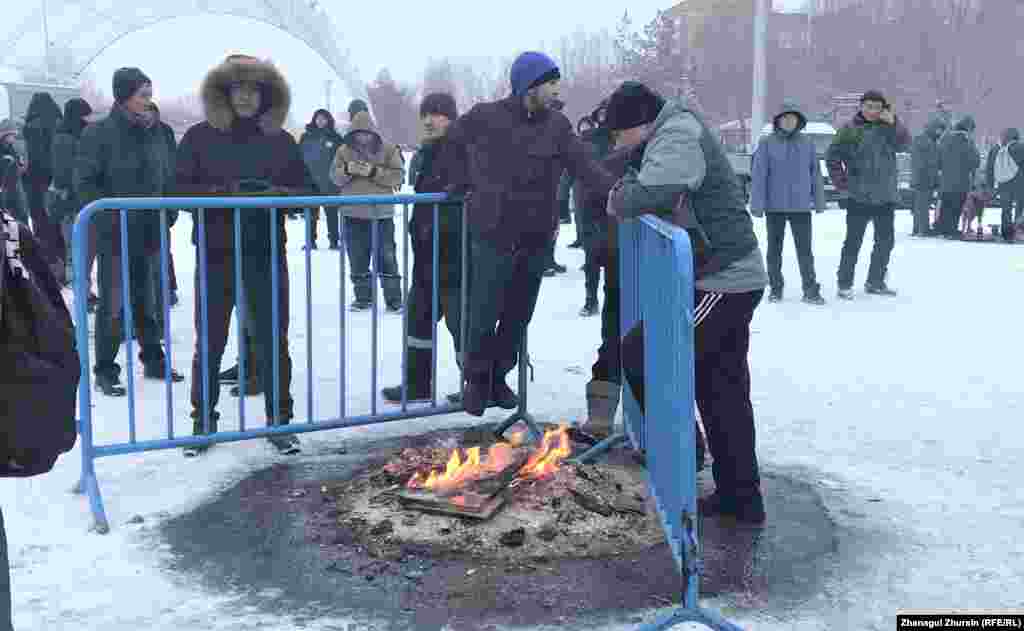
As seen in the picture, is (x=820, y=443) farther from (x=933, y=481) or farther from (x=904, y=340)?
(x=904, y=340)

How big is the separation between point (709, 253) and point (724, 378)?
1.80 ft

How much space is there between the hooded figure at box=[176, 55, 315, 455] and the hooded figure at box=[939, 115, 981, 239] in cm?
1366

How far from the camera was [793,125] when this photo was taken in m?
10.7

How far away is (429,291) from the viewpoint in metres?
6.57

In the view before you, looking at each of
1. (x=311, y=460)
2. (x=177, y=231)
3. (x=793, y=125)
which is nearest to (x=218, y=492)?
(x=311, y=460)

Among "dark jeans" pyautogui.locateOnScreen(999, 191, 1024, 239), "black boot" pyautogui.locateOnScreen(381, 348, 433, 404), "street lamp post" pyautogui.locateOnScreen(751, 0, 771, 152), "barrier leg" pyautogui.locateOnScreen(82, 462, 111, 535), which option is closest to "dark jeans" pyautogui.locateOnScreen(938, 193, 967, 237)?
"dark jeans" pyautogui.locateOnScreen(999, 191, 1024, 239)

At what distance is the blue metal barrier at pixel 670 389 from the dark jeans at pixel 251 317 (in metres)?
1.97

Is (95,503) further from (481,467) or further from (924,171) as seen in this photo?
(924,171)

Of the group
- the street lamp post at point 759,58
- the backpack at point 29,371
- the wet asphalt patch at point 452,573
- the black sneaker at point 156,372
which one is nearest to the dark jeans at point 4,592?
the backpack at point 29,371

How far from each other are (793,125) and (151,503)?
785 centimetres

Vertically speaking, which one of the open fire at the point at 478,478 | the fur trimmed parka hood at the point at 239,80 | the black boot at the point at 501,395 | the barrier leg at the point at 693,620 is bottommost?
the barrier leg at the point at 693,620

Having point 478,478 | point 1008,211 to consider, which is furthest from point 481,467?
point 1008,211

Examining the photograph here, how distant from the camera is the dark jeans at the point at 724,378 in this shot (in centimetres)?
440

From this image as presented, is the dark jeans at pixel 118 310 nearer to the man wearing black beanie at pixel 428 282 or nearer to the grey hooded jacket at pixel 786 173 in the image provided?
the man wearing black beanie at pixel 428 282
